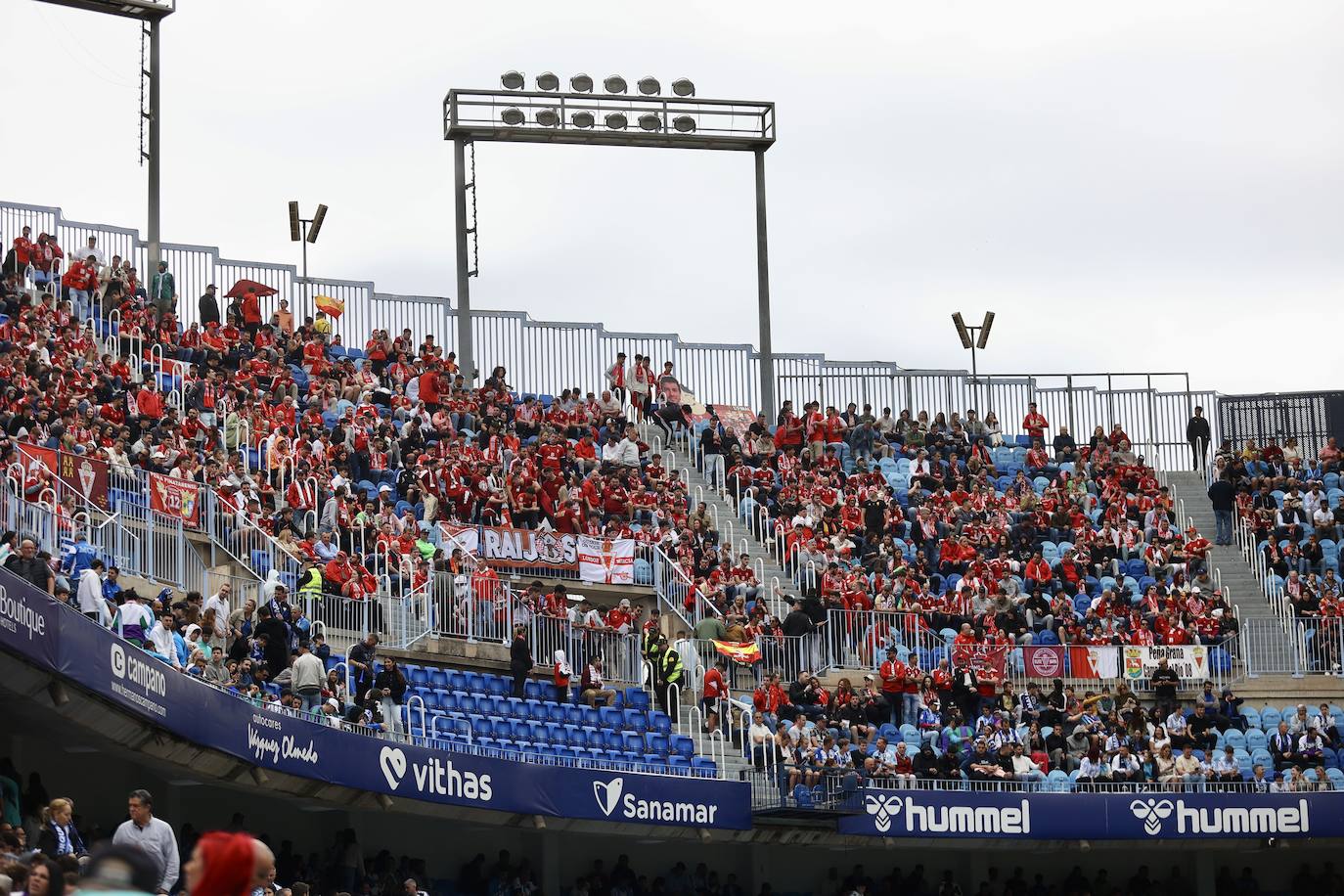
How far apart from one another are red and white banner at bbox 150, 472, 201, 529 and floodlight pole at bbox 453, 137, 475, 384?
14.4 meters

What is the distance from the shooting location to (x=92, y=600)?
22469 mm

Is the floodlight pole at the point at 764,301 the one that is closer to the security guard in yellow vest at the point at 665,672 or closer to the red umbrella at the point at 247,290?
the red umbrella at the point at 247,290

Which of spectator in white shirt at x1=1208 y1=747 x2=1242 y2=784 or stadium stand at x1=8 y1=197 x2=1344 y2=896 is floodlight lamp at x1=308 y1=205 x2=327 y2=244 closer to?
stadium stand at x1=8 y1=197 x2=1344 y2=896

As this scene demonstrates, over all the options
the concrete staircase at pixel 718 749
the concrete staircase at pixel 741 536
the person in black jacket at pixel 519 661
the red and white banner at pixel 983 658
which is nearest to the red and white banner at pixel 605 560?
the concrete staircase at pixel 741 536

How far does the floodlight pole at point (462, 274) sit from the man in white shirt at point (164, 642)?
1942 centimetres

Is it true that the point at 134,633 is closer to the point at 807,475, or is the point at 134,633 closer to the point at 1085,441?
the point at 807,475

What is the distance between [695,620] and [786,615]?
145 centimetres

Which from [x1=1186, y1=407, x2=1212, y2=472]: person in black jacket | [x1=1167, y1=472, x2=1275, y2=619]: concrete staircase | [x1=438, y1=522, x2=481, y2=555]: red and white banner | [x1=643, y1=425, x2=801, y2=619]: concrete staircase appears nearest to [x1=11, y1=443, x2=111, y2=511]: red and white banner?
[x1=438, y1=522, x2=481, y2=555]: red and white banner

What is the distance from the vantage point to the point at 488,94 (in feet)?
143

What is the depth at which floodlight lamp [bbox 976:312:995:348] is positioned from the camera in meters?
47.7

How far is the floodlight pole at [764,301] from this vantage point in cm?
4503

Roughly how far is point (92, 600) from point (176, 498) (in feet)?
18.3

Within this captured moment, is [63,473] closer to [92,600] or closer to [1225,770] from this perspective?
[92,600]

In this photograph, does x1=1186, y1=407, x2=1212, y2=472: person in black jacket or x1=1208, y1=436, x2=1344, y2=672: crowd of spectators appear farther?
x1=1186, y1=407, x2=1212, y2=472: person in black jacket
